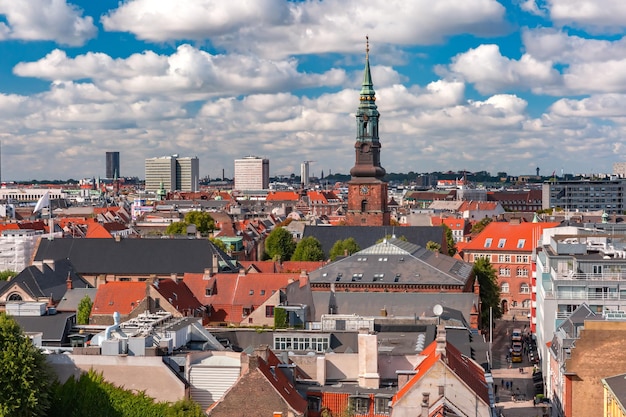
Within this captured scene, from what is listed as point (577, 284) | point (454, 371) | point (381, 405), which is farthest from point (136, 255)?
point (454, 371)

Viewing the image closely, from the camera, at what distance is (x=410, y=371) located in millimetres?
41500

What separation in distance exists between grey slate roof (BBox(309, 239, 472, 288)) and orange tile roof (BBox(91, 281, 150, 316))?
580 inches

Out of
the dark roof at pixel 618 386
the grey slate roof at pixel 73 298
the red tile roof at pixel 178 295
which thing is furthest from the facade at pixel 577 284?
the grey slate roof at pixel 73 298

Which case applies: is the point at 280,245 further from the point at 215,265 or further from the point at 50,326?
the point at 50,326

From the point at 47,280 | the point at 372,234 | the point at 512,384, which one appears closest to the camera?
the point at 512,384

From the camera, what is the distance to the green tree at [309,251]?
4961 inches

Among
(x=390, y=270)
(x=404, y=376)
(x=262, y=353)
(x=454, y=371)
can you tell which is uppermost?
(x=262, y=353)

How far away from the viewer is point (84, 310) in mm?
77188

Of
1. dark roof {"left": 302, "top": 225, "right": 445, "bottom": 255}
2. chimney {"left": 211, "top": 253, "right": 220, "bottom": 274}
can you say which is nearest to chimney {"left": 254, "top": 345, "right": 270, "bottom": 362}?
chimney {"left": 211, "top": 253, "right": 220, "bottom": 274}

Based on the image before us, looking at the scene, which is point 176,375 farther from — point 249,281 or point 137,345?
point 249,281

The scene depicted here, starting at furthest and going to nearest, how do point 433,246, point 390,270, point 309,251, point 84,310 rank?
point 433,246, point 309,251, point 390,270, point 84,310

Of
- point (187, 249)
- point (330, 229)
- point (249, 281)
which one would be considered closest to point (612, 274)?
point (249, 281)

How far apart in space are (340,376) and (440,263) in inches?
1771

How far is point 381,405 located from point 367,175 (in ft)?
354
